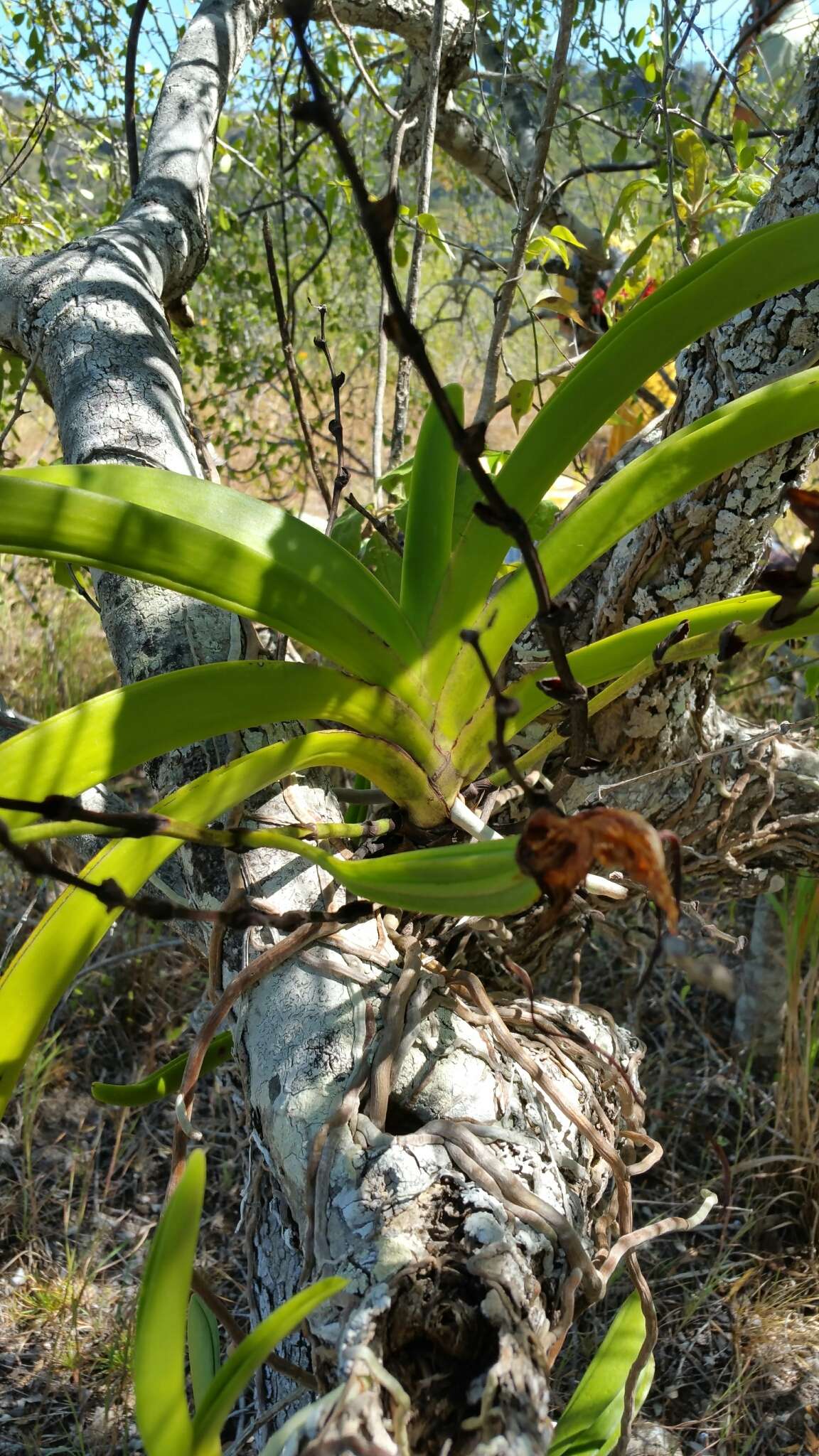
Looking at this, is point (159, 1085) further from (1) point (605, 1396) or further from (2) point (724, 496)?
(2) point (724, 496)

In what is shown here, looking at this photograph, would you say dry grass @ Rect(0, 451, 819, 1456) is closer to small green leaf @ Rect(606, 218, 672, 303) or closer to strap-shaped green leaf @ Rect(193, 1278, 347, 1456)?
strap-shaped green leaf @ Rect(193, 1278, 347, 1456)

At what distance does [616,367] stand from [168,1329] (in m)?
0.60

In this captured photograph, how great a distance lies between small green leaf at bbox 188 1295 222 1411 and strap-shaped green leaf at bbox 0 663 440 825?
14.0 inches

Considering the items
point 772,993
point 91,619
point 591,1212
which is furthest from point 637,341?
point 91,619

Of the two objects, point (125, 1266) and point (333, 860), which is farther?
point (125, 1266)

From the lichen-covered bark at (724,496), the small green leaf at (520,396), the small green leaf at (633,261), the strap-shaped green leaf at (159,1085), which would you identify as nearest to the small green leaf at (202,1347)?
Result: the strap-shaped green leaf at (159,1085)

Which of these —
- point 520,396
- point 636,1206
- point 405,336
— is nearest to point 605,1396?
point 405,336

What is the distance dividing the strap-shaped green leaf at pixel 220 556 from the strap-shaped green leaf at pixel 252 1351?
36cm

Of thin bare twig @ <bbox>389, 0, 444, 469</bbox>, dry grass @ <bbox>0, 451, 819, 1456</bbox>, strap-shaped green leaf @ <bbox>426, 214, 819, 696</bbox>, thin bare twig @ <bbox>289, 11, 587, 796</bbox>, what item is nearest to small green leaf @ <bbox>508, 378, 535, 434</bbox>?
thin bare twig @ <bbox>389, 0, 444, 469</bbox>

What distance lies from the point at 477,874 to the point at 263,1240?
1.36 ft

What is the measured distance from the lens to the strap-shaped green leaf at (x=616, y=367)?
578mm

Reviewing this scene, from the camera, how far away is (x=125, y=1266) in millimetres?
1393

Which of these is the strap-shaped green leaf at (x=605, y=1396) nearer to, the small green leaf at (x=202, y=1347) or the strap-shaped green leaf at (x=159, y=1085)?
the small green leaf at (x=202, y=1347)

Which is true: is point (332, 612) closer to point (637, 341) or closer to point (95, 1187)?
point (637, 341)
